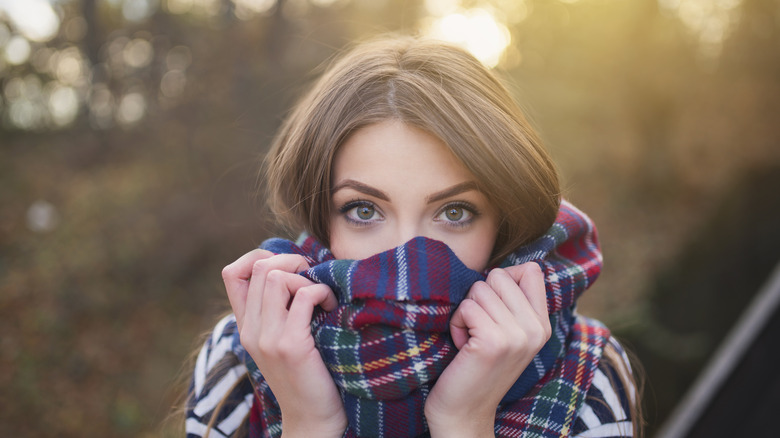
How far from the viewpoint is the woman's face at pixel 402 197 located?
1.42 metres

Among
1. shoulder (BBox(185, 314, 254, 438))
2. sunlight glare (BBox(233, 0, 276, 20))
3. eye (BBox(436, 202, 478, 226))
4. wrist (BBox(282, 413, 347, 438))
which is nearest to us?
wrist (BBox(282, 413, 347, 438))

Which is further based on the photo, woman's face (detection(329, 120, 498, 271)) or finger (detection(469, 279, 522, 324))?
woman's face (detection(329, 120, 498, 271))

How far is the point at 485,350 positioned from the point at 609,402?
0.64 metres

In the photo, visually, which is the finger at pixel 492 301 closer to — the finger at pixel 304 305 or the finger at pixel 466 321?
the finger at pixel 466 321

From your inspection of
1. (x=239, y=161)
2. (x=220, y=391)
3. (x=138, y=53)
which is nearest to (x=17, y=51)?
(x=138, y=53)

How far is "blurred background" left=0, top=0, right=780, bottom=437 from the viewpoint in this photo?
18.2ft

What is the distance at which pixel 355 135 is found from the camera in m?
1.53

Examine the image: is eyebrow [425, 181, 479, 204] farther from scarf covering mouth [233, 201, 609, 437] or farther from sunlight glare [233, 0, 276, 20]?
sunlight glare [233, 0, 276, 20]

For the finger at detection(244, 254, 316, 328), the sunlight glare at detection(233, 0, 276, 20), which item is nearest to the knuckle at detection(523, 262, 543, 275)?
the finger at detection(244, 254, 316, 328)

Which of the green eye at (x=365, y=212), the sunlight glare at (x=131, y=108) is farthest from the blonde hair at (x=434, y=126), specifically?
the sunlight glare at (x=131, y=108)

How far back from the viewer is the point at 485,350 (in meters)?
1.25

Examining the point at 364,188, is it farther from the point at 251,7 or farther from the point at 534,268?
the point at 251,7

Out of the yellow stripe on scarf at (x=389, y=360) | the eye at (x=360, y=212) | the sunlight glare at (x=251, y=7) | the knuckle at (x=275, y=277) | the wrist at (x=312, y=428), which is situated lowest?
the wrist at (x=312, y=428)

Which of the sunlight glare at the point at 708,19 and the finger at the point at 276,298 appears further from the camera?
the sunlight glare at the point at 708,19
